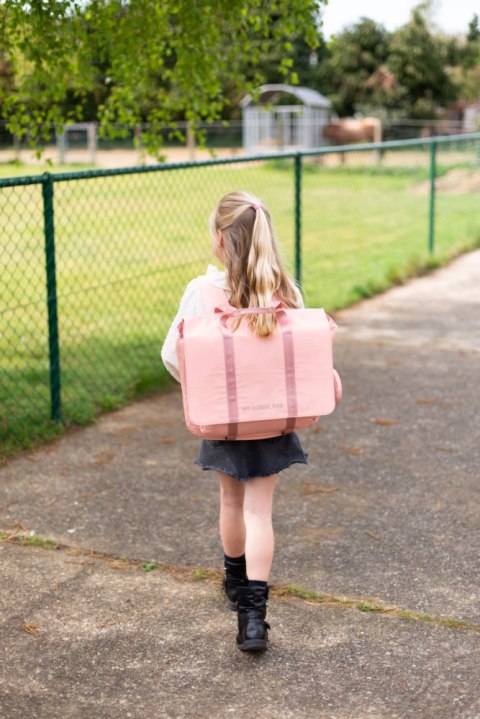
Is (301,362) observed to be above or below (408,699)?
above

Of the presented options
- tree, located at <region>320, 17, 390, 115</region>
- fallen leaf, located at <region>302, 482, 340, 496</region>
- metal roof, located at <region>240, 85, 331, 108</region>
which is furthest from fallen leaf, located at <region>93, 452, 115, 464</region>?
tree, located at <region>320, 17, 390, 115</region>

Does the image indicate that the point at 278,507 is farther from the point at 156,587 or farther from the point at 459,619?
the point at 459,619

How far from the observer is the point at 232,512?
338 cm

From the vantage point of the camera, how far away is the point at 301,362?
311 centimetres

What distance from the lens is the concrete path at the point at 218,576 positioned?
9.87 ft

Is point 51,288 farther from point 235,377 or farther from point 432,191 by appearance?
point 432,191

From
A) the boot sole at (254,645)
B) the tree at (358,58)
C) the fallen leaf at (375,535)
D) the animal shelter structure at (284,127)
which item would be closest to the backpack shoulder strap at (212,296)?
the boot sole at (254,645)

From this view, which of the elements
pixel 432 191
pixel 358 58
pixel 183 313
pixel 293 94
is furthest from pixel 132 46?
pixel 358 58

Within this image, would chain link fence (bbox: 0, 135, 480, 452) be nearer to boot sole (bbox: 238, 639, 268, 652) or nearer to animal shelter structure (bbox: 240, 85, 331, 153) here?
boot sole (bbox: 238, 639, 268, 652)

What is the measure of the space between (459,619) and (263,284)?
1.38 meters

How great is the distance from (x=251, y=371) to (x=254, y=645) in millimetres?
889

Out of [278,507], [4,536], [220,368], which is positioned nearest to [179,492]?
[278,507]

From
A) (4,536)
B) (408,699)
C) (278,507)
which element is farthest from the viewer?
(278,507)

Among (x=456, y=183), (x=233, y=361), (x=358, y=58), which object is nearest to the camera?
(x=233, y=361)
